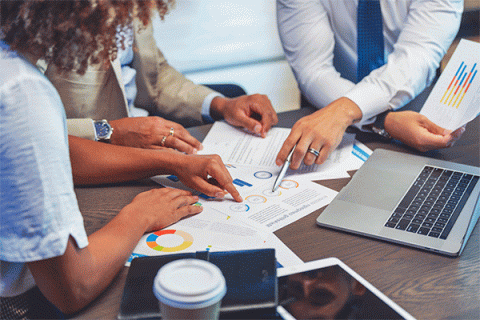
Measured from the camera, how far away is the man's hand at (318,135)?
3.35 ft

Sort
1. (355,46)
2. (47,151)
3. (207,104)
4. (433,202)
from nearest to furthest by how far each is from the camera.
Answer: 1. (47,151)
2. (433,202)
3. (207,104)
4. (355,46)

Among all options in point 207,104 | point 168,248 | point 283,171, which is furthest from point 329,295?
point 207,104

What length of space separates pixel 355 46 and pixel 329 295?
1.17 meters

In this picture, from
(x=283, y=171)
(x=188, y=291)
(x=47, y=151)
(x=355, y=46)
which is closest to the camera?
(x=188, y=291)

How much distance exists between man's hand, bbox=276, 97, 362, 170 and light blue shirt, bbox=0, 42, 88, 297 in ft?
1.84

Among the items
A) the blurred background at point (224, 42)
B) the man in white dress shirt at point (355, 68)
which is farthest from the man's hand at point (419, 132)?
the blurred background at point (224, 42)

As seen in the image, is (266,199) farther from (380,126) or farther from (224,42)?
(224,42)

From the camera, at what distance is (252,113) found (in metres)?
1.30

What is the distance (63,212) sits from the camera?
569mm

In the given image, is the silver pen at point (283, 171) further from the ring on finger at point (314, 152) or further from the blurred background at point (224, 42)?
the blurred background at point (224, 42)

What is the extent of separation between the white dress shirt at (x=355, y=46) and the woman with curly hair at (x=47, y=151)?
2.67 feet

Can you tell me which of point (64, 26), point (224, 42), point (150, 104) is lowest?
point (224, 42)

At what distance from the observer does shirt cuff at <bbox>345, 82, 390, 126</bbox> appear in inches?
47.6

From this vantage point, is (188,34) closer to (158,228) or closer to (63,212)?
(158,228)
